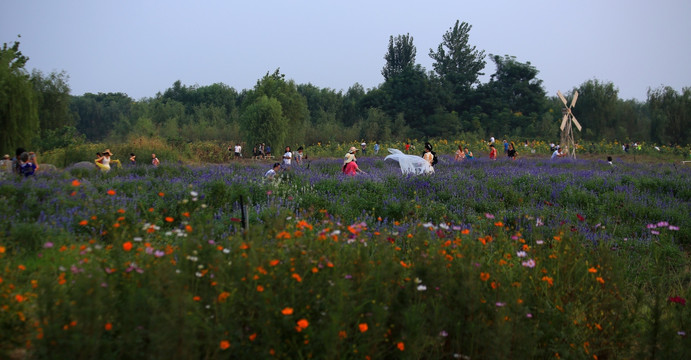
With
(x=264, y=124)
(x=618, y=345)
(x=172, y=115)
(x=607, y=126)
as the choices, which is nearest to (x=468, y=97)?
(x=607, y=126)

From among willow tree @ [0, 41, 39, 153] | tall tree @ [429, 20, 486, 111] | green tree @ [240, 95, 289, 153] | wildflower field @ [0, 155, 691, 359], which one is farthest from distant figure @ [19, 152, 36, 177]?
tall tree @ [429, 20, 486, 111]

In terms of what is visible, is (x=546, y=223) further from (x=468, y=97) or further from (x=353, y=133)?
(x=468, y=97)

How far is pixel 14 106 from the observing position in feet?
61.9

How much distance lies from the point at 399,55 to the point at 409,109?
12.7 m

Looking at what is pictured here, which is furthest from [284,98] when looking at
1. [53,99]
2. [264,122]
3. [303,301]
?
[303,301]

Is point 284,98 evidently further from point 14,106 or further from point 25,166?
point 25,166

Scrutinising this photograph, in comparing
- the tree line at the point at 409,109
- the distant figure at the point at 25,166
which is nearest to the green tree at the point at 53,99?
the tree line at the point at 409,109

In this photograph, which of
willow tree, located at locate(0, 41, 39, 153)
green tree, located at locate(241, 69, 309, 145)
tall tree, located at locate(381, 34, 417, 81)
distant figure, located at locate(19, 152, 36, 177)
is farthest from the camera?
tall tree, located at locate(381, 34, 417, 81)

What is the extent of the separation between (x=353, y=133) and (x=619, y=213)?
37827 mm

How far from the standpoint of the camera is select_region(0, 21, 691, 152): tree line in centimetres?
3844

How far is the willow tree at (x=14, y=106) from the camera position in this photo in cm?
1875

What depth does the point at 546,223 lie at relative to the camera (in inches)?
346

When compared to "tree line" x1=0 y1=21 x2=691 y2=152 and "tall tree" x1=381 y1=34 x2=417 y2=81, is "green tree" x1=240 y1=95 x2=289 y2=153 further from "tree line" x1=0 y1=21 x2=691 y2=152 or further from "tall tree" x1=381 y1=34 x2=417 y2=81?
"tall tree" x1=381 y1=34 x2=417 y2=81

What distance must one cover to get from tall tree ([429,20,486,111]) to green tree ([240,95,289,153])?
29021 millimetres
